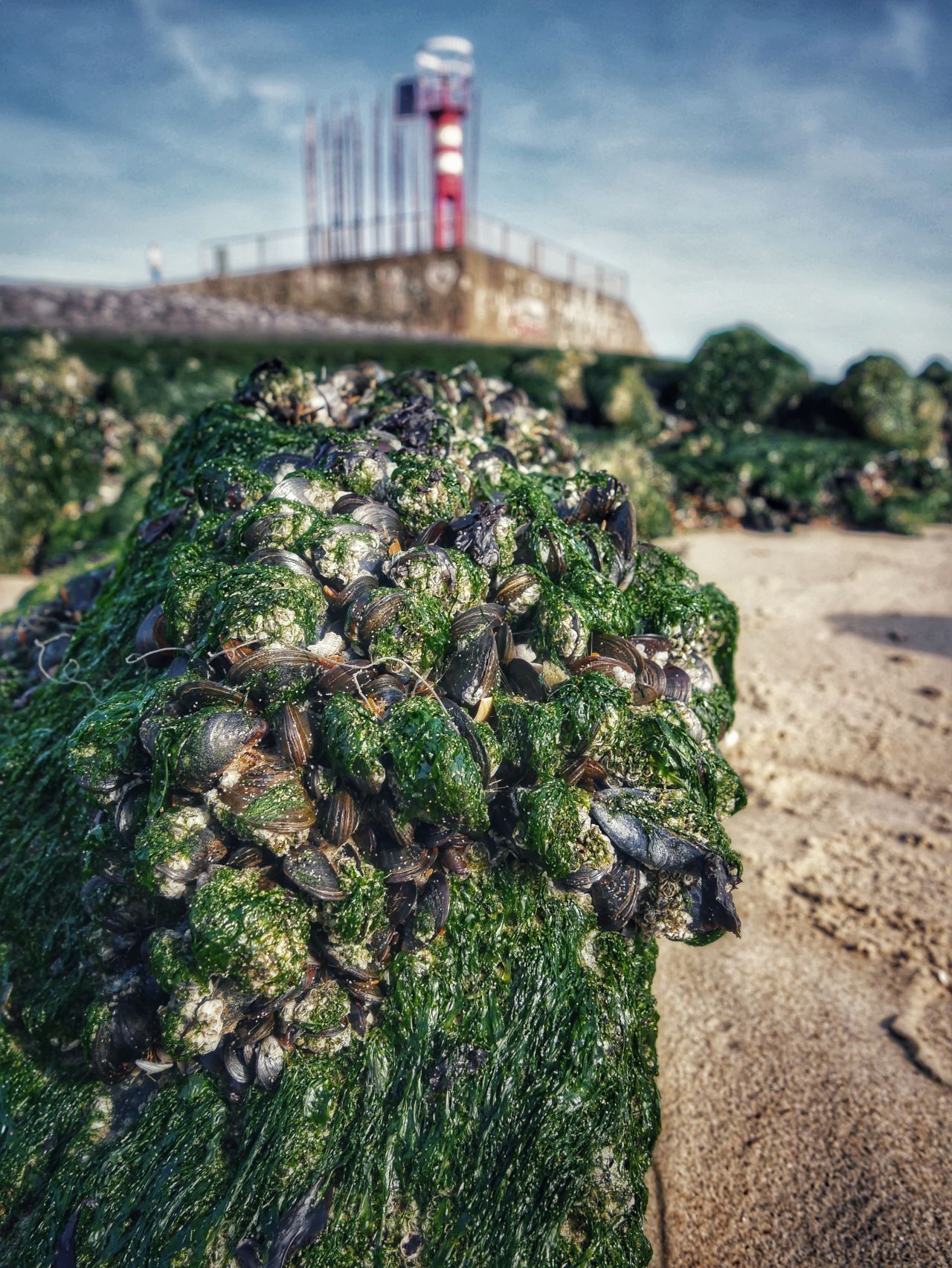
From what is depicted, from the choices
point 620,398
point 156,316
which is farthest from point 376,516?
point 156,316

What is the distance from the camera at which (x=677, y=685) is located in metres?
2.56

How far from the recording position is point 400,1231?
6.13ft

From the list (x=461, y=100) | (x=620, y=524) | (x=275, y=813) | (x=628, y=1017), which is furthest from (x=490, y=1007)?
(x=461, y=100)

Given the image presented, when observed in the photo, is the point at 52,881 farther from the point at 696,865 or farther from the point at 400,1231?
the point at 696,865

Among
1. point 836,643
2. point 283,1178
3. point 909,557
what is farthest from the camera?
point 909,557

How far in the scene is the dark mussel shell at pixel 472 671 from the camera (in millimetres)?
2232

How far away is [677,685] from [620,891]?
71cm

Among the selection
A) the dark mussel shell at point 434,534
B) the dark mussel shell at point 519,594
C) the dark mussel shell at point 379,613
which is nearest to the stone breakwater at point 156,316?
the dark mussel shell at point 434,534

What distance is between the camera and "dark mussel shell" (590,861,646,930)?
213 cm

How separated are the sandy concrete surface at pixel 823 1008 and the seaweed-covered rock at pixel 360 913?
352mm

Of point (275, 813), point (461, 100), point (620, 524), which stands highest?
point (461, 100)

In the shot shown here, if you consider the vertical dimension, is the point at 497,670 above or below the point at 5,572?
above

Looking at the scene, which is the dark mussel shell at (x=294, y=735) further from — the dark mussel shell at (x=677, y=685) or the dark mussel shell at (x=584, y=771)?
the dark mussel shell at (x=677, y=685)

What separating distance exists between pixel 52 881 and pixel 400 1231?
1365 mm
